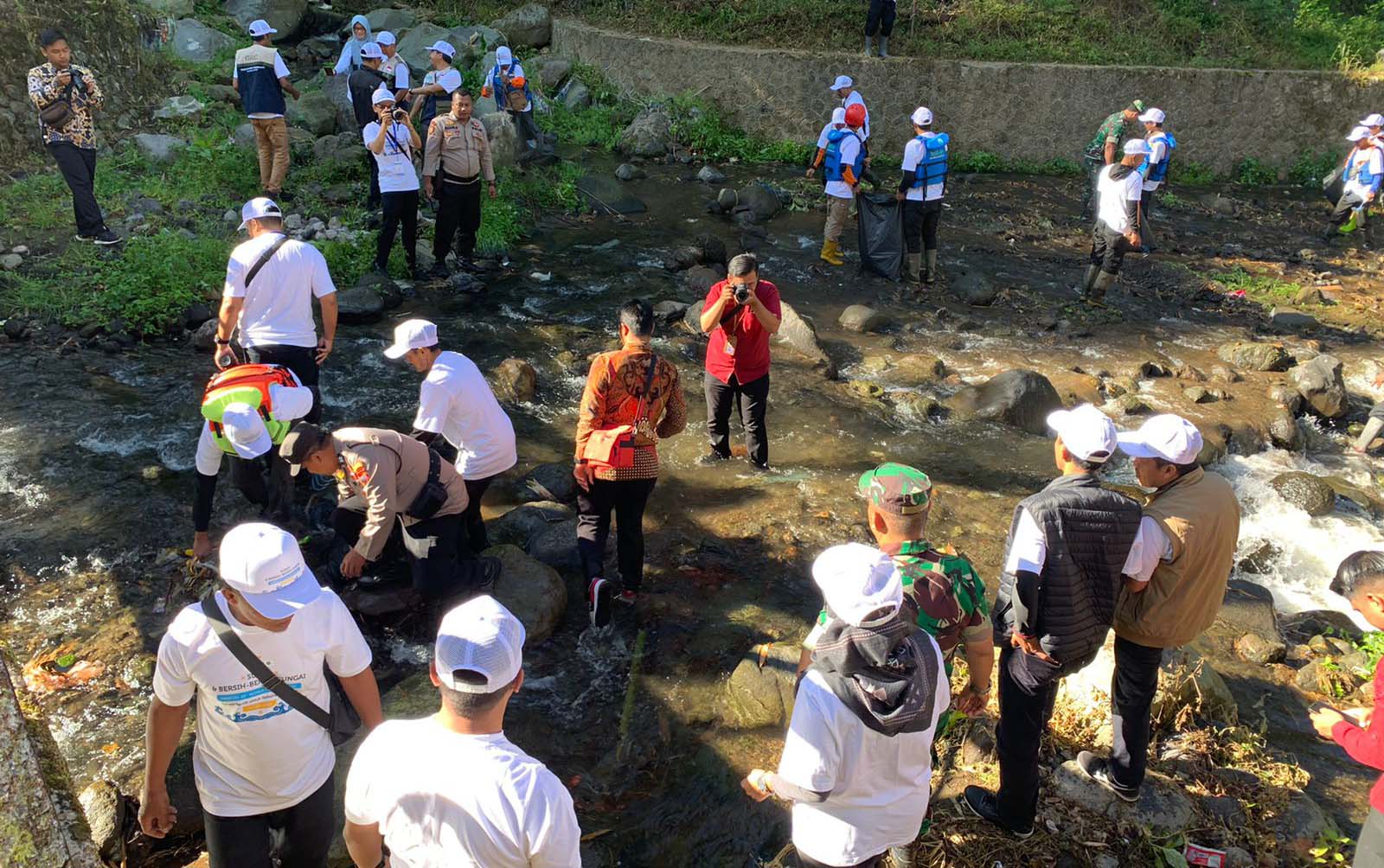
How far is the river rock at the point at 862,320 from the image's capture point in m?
10.1

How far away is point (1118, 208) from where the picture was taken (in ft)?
32.7

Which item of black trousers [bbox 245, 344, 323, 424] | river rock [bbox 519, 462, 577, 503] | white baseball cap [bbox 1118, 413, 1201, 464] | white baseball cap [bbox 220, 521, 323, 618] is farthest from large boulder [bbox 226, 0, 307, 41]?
white baseball cap [bbox 1118, 413, 1201, 464]

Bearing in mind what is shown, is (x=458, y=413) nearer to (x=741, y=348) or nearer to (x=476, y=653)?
(x=741, y=348)

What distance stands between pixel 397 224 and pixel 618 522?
19.3ft

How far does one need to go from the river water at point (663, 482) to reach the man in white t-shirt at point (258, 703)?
138cm

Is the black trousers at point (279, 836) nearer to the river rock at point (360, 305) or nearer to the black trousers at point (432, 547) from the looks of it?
the black trousers at point (432, 547)

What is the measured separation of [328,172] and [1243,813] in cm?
1196

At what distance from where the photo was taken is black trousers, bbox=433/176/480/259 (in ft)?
32.0

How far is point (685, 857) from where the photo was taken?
3982mm

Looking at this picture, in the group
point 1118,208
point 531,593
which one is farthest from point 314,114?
point 1118,208

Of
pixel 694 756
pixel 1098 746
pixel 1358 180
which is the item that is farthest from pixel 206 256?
pixel 1358 180

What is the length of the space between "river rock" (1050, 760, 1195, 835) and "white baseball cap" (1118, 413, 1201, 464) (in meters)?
1.57

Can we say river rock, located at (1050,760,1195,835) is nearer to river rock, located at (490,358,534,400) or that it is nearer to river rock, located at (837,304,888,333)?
river rock, located at (490,358,534,400)

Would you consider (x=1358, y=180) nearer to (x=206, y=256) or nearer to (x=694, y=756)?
(x=694, y=756)
